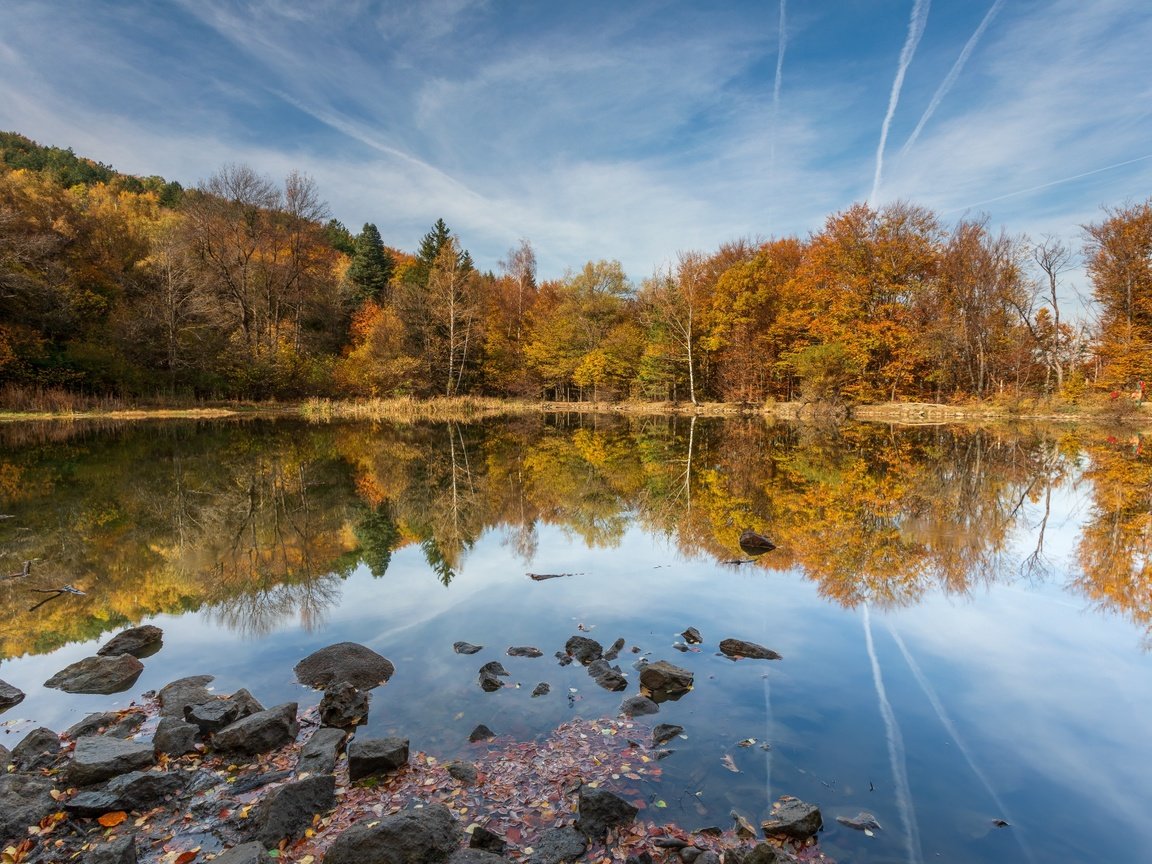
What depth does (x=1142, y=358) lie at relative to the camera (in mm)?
30828

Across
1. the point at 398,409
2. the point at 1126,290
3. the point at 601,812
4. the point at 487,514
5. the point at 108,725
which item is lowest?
the point at 108,725

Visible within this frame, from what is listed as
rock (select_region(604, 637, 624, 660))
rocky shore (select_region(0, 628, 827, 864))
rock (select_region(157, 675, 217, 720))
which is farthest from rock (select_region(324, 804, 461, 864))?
rock (select_region(604, 637, 624, 660))

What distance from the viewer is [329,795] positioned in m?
3.27

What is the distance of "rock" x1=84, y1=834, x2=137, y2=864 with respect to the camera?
8.86ft

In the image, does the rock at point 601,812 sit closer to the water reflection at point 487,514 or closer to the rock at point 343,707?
the rock at point 343,707

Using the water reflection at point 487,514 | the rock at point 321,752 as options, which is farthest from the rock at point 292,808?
the water reflection at point 487,514

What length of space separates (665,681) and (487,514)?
657 centimetres

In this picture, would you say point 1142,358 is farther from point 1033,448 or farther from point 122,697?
point 122,697

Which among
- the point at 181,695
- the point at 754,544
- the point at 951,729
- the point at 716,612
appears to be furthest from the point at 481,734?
the point at 754,544

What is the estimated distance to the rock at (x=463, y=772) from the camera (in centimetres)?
344

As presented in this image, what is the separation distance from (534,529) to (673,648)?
4801 mm

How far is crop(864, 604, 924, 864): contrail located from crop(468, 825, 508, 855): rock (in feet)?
6.54

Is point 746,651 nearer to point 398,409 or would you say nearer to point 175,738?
point 175,738

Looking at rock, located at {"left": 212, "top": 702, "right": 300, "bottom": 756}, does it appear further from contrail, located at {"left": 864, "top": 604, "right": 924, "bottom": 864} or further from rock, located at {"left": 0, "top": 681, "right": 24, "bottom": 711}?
contrail, located at {"left": 864, "top": 604, "right": 924, "bottom": 864}
